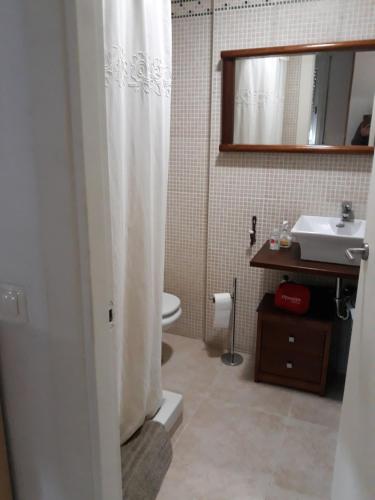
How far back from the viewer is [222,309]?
8.27 feet

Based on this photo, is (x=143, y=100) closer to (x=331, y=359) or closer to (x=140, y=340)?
(x=140, y=340)

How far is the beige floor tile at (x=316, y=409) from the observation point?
207cm

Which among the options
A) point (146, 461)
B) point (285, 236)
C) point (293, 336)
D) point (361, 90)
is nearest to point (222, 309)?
point (293, 336)

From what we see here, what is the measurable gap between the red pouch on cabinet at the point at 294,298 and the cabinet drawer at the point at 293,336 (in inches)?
3.2

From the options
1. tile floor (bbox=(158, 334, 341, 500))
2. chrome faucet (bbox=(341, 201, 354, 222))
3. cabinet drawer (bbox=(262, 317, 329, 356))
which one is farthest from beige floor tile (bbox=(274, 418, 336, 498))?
chrome faucet (bbox=(341, 201, 354, 222))

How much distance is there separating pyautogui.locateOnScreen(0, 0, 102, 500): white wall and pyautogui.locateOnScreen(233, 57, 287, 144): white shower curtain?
5.75 feet

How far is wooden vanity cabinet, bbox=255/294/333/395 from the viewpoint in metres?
2.19

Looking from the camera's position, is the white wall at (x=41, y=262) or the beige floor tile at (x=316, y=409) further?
the beige floor tile at (x=316, y=409)

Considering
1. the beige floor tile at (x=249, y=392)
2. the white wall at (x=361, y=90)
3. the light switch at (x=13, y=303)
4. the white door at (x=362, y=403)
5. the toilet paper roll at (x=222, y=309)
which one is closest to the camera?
the light switch at (x=13, y=303)

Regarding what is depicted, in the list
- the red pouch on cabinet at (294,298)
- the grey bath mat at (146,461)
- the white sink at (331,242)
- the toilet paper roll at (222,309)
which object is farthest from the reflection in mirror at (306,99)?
the grey bath mat at (146,461)

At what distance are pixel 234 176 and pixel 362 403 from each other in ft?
5.19

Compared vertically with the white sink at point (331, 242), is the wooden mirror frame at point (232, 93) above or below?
above

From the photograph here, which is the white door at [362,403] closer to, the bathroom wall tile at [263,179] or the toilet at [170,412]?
the toilet at [170,412]

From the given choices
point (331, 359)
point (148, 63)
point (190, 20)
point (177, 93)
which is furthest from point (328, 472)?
point (190, 20)
